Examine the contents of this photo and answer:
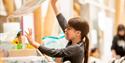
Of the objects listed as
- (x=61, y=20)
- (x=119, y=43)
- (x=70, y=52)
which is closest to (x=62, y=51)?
(x=70, y=52)

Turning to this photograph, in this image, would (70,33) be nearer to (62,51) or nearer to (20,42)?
(62,51)

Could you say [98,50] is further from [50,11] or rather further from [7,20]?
[7,20]

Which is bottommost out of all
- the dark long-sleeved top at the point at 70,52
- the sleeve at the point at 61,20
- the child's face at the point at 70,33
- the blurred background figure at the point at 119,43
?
the blurred background figure at the point at 119,43

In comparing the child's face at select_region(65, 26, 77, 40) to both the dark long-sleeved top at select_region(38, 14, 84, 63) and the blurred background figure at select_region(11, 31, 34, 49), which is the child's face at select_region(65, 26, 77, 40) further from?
the blurred background figure at select_region(11, 31, 34, 49)

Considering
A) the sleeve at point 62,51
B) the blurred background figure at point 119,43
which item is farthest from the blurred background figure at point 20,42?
the blurred background figure at point 119,43

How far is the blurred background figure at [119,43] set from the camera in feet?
7.12

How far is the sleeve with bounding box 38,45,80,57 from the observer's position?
1.29 meters

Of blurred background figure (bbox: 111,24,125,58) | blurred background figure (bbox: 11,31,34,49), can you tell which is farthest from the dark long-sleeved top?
blurred background figure (bbox: 111,24,125,58)

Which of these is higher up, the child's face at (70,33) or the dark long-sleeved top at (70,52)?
the child's face at (70,33)

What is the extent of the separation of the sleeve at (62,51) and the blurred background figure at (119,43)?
87 centimetres

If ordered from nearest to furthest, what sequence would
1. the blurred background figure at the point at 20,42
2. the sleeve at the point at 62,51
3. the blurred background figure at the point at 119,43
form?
the sleeve at the point at 62,51
the blurred background figure at the point at 20,42
the blurred background figure at the point at 119,43

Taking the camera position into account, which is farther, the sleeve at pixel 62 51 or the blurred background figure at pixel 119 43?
the blurred background figure at pixel 119 43

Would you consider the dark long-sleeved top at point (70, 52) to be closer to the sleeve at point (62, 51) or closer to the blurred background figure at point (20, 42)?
the sleeve at point (62, 51)

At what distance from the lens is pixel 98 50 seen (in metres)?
2.43
